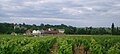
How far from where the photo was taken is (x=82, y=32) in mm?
102312

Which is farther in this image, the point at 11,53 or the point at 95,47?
the point at 95,47

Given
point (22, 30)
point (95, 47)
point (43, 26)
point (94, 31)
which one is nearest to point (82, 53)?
point (95, 47)

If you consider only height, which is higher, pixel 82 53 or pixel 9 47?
pixel 9 47

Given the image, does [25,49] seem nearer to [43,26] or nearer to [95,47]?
[95,47]

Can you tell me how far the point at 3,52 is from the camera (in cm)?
2033

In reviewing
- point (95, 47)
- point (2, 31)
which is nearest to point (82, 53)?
point (95, 47)

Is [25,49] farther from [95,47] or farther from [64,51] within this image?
[95,47]

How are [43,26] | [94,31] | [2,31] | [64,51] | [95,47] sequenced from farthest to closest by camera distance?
[43,26]
[94,31]
[2,31]
[95,47]
[64,51]

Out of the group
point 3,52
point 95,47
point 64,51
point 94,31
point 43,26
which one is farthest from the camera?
point 43,26

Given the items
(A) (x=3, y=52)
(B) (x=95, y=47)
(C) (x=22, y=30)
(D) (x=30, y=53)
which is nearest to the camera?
(A) (x=3, y=52)

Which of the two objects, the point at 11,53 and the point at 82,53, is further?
the point at 82,53

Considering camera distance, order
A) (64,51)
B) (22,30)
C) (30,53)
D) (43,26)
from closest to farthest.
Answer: (30,53) < (64,51) < (22,30) < (43,26)

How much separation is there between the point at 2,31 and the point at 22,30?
1936 centimetres

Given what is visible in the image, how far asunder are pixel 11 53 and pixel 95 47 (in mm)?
14256
